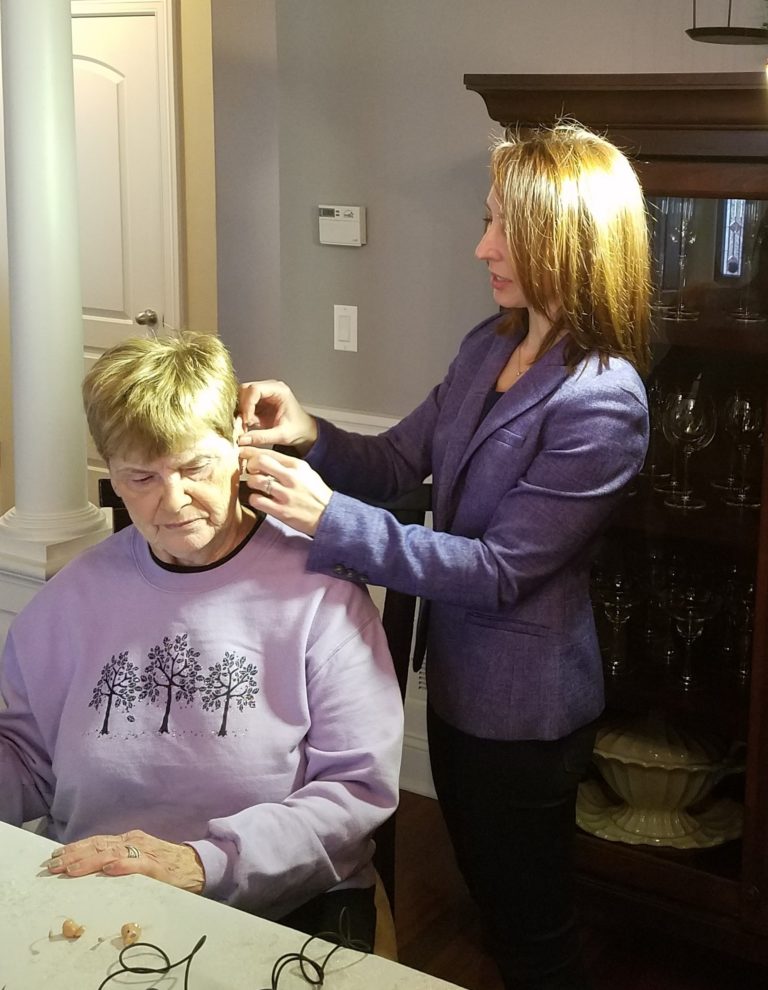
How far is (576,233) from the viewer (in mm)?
1546

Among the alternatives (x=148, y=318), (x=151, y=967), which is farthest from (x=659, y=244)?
(x=148, y=318)

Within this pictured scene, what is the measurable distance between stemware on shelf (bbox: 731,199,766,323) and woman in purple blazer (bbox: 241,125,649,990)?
546mm

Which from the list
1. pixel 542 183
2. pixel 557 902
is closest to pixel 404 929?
pixel 557 902

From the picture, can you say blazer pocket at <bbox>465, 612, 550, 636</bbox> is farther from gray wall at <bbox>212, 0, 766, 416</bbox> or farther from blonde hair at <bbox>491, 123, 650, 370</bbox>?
gray wall at <bbox>212, 0, 766, 416</bbox>

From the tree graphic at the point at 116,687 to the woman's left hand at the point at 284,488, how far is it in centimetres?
26

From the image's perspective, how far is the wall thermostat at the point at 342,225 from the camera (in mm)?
2877

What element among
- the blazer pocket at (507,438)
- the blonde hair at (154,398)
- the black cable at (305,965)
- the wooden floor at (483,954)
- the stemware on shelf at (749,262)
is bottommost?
the wooden floor at (483,954)

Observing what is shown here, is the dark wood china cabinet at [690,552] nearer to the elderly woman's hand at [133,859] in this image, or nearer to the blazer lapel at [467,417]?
the blazer lapel at [467,417]

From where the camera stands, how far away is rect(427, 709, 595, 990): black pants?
65.9 inches

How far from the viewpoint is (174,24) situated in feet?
12.9

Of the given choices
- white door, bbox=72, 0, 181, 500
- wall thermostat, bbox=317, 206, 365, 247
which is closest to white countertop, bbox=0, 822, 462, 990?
wall thermostat, bbox=317, 206, 365, 247

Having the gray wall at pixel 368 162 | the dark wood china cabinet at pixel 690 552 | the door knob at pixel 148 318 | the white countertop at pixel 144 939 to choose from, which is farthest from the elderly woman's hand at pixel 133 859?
the door knob at pixel 148 318

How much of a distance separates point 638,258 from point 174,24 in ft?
9.22

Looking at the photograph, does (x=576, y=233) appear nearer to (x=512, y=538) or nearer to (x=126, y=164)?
(x=512, y=538)
